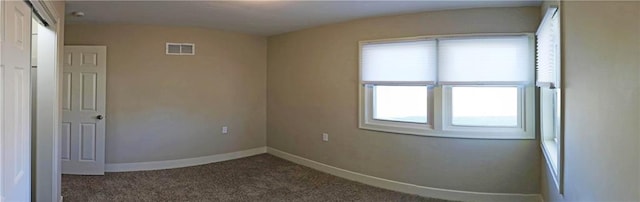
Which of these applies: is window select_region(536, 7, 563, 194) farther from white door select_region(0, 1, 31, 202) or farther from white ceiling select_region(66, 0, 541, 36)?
white door select_region(0, 1, 31, 202)

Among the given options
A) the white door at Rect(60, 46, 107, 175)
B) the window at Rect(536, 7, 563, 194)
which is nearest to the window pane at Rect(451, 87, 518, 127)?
the window at Rect(536, 7, 563, 194)

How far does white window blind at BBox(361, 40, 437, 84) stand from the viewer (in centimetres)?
382

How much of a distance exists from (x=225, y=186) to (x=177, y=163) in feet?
4.50

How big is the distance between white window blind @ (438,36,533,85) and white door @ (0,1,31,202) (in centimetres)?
322

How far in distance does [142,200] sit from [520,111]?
3.67 m

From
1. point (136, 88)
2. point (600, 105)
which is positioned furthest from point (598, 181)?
point (136, 88)

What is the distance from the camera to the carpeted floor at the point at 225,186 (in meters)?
3.86

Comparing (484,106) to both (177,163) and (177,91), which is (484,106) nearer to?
(177,91)

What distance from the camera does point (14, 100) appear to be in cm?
182

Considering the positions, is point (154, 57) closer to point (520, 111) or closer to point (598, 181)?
point (520, 111)

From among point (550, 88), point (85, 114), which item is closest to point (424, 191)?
point (550, 88)

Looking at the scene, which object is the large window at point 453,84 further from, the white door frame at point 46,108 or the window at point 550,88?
the white door frame at point 46,108

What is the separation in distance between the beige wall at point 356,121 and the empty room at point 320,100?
2 centimetres

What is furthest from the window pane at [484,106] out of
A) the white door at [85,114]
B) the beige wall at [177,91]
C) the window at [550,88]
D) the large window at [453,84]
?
the white door at [85,114]
